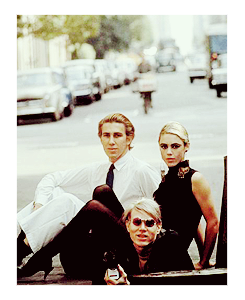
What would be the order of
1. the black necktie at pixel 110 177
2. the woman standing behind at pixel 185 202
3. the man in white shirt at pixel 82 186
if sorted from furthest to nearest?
1. the black necktie at pixel 110 177
2. the man in white shirt at pixel 82 186
3. the woman standing behind at pixel 185 202

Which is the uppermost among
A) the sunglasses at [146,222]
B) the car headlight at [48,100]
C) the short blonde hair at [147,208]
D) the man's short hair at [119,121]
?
Result: the car headlight at [48,100]

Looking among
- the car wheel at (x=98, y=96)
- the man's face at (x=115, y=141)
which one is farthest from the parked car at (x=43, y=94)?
the man's face at (x=115, y=141)

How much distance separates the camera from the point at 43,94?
17.0ft

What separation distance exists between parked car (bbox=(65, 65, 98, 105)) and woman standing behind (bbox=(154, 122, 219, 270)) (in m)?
1.09

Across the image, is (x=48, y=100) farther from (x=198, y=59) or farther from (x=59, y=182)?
(x=198, y=59)

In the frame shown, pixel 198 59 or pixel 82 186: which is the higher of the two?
pixel 198 59

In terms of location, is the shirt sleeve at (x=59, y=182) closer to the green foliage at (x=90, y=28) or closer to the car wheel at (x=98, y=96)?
the car wheel at (x=98, y=96)

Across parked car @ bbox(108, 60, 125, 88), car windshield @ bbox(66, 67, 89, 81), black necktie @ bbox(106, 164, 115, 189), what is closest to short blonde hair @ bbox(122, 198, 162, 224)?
black necktie @ bbox(106, 164, 115, 189)

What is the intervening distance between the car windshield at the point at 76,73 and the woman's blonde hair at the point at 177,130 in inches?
41.6

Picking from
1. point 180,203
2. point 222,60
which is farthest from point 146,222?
point 222,60

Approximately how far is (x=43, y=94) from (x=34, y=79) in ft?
1.06

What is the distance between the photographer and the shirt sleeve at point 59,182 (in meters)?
4.23

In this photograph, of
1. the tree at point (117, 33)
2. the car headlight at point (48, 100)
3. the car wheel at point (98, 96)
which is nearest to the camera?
the tree at point (117, 33)
